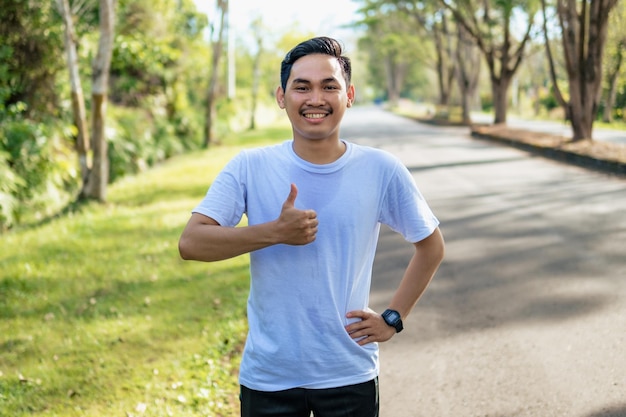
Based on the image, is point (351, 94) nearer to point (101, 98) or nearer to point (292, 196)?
point (292, 196)

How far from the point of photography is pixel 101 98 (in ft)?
35.7

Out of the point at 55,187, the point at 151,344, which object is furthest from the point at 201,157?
the point at 151,344

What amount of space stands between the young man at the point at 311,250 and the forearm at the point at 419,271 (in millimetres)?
157

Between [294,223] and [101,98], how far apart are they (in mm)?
9753

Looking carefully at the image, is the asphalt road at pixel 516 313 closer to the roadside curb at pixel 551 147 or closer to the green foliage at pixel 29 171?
the roadside curb at pixel 551 147

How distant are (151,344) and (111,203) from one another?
6.87 metres

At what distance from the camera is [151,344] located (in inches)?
199

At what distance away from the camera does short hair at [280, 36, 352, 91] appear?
215 cm

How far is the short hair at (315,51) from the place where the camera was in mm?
2148

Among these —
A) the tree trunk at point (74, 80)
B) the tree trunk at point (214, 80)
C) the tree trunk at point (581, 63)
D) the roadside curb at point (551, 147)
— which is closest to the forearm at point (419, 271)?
the tree trunk at point (74, 80)

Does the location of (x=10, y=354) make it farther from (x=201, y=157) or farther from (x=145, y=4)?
(x=145, y=4)

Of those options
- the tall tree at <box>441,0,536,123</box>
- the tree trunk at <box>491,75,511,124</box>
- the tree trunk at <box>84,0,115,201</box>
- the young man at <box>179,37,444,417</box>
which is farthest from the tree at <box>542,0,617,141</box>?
the young man at <box>179,37,444,417</box>

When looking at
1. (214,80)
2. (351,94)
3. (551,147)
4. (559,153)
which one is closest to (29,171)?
(351,94)

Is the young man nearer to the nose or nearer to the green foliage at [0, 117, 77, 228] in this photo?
the nose
